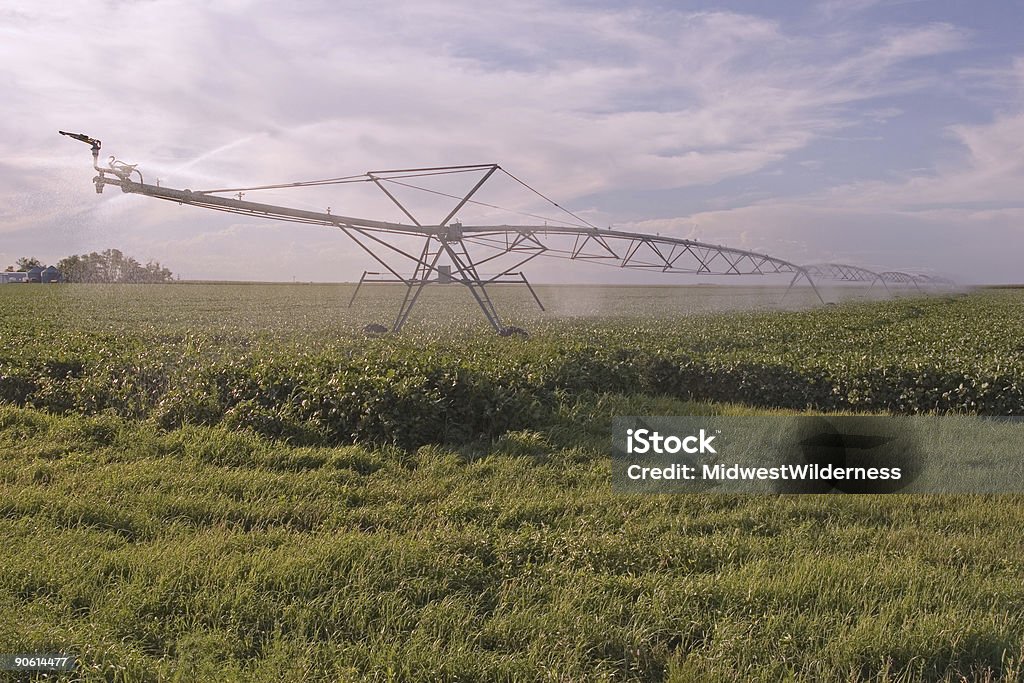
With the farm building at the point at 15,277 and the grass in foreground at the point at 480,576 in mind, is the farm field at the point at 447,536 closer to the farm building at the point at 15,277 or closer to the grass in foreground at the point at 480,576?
the grass in foreground at the point at 480,576

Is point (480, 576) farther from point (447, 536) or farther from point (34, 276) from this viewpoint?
point (34, 276)

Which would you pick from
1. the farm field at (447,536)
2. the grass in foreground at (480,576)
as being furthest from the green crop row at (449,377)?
the grass in foreground at (480,576)

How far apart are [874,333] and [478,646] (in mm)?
14061

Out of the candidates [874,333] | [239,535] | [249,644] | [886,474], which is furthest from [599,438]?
[874,333]

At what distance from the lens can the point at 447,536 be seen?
14.8 ft

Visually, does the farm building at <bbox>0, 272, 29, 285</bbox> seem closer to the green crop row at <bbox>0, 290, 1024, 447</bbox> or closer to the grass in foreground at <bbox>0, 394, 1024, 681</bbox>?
the green crop row at <bbox>0, 290, 1024, 447</bbox>

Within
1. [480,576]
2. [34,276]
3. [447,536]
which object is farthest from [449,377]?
[34,276]

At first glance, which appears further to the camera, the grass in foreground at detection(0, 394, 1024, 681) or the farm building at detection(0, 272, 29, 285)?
the farm building at detection(0, 272, 29, 285)

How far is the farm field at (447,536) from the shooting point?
3.25 m

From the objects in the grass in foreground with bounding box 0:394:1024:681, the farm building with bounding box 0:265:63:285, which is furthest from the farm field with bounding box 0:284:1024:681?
the farm building with bounding box 0:265:63:285

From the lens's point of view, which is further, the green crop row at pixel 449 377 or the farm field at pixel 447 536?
the green crop row at pixel 449 377

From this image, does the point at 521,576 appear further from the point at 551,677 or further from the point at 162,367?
the point at 162,367

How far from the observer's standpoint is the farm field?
325 cm

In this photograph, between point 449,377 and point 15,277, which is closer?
point 449,377
